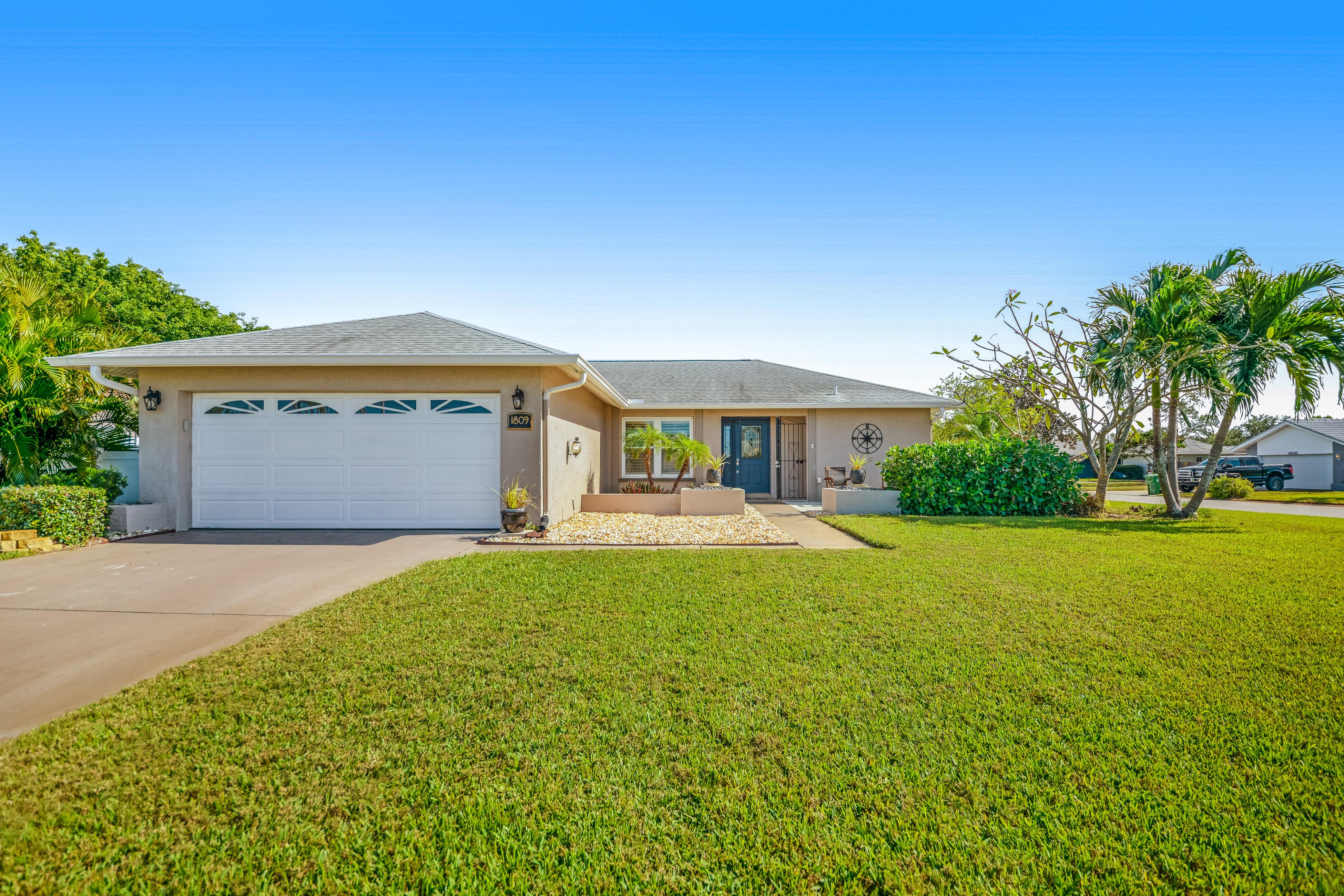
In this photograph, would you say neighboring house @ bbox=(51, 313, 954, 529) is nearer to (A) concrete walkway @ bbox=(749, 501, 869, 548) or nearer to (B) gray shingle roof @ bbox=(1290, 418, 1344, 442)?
(A) concrete walkway @ bbox=(749, 501, 869, 548)

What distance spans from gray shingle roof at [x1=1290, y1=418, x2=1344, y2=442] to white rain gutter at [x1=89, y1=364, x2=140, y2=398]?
40.3 metres

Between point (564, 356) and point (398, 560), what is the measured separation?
144 inches

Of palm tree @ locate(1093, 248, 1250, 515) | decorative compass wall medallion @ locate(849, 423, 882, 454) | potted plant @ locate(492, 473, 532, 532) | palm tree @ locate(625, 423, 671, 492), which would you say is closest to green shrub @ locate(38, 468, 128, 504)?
potted plant @ locate(492, 473, 532, 532)

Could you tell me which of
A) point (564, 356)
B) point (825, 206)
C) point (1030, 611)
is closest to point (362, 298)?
point (564, 356)

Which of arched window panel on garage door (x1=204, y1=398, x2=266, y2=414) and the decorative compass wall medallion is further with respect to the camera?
the decorative compass wall medallion

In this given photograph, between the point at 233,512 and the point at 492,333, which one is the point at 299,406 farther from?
the point at 492,333

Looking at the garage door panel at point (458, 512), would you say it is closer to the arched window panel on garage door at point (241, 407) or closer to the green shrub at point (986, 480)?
the arched window panel on garage door at point (241, 407)

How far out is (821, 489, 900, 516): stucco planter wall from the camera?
473 inches

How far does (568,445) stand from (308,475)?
4.26 metres

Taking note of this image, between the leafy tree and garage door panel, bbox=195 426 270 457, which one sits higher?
the leafy tree

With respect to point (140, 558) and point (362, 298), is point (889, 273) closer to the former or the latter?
point (362, 298)

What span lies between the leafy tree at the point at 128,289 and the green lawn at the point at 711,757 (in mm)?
22470

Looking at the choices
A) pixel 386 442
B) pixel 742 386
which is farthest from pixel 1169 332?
pixel 386 442

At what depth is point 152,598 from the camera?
5219 mm
